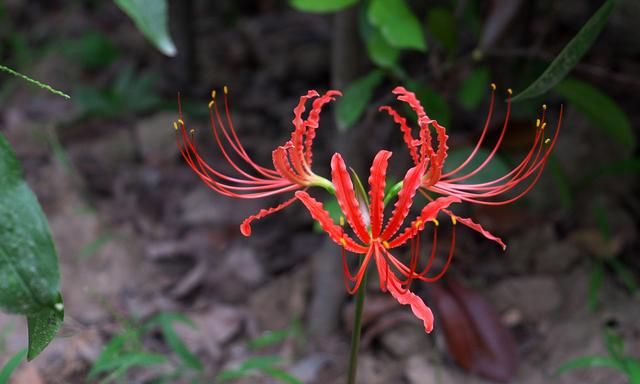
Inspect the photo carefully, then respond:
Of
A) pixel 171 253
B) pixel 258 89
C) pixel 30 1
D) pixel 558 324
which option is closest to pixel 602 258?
pixel 558 324

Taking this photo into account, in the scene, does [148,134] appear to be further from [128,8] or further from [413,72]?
[128,8]

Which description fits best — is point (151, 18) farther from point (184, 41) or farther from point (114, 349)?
point (184, 41)

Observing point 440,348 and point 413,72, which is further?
point 413,72

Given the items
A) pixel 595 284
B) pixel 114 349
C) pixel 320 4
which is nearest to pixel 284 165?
pixel 320 4

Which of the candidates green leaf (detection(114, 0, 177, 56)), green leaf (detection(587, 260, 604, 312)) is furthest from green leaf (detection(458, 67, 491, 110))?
green leaf (detection(114, 0, 177, 56))

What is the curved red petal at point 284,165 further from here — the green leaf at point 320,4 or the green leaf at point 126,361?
the green leaf at point 126,361
